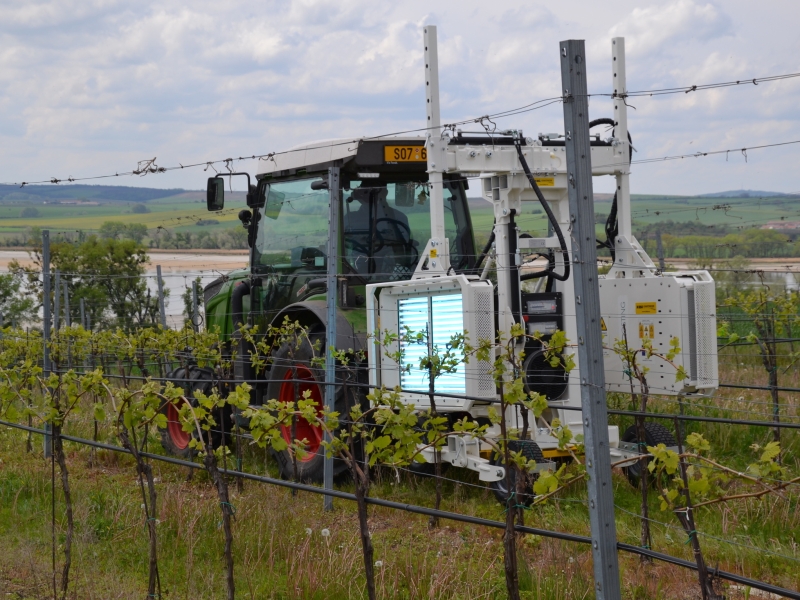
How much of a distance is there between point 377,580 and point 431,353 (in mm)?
1615

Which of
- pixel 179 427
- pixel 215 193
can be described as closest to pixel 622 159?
pixel 215 193

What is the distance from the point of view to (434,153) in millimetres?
6855

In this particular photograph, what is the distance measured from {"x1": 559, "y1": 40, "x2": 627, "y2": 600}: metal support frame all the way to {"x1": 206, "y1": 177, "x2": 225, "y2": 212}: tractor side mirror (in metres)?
4.91

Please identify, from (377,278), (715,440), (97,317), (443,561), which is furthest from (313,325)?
(97,317)

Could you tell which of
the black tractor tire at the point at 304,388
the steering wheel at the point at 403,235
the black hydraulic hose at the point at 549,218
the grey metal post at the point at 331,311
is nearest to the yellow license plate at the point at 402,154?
the steering wheel at the point at 403,235

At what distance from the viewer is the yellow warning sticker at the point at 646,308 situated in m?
6.91

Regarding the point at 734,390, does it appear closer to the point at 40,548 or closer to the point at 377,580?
the point at 377,580

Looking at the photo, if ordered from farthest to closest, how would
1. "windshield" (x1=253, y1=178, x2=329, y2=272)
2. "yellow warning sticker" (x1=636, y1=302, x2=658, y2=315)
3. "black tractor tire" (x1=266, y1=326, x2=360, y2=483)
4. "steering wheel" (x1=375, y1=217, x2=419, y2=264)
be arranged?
"windshield" (x1=253, y1=178, x2=329, y2=272) < "steering wheel" (x1=375, y1=217, x2=419, y2=264) < "black tractor tire" (x1=266, y1=326, x2=360, y2=483) < "yellow warning sticker" (x1=636, y1=302, x2=658, y2=315)

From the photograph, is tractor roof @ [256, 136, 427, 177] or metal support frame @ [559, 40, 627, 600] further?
tractor roof @ [256, 136, 427, 177]

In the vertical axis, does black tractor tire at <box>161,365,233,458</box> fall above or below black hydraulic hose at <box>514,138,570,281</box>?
below

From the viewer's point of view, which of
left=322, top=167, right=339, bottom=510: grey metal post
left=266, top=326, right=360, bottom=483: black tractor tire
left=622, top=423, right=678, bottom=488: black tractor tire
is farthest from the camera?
left=266, top=326, right=360, bottom=483: black tractor tire

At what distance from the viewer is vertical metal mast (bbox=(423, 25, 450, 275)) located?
266 inches

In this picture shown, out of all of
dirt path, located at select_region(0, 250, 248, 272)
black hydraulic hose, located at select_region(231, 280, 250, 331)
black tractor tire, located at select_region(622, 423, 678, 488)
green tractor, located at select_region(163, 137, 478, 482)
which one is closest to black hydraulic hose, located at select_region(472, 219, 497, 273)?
green tractor, located at select_region(163, 137, 478, 482)

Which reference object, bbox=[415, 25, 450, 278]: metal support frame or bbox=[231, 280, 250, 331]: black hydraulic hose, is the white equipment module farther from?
bbox=[231, 280, 250, 331]: black hydraulic hose
